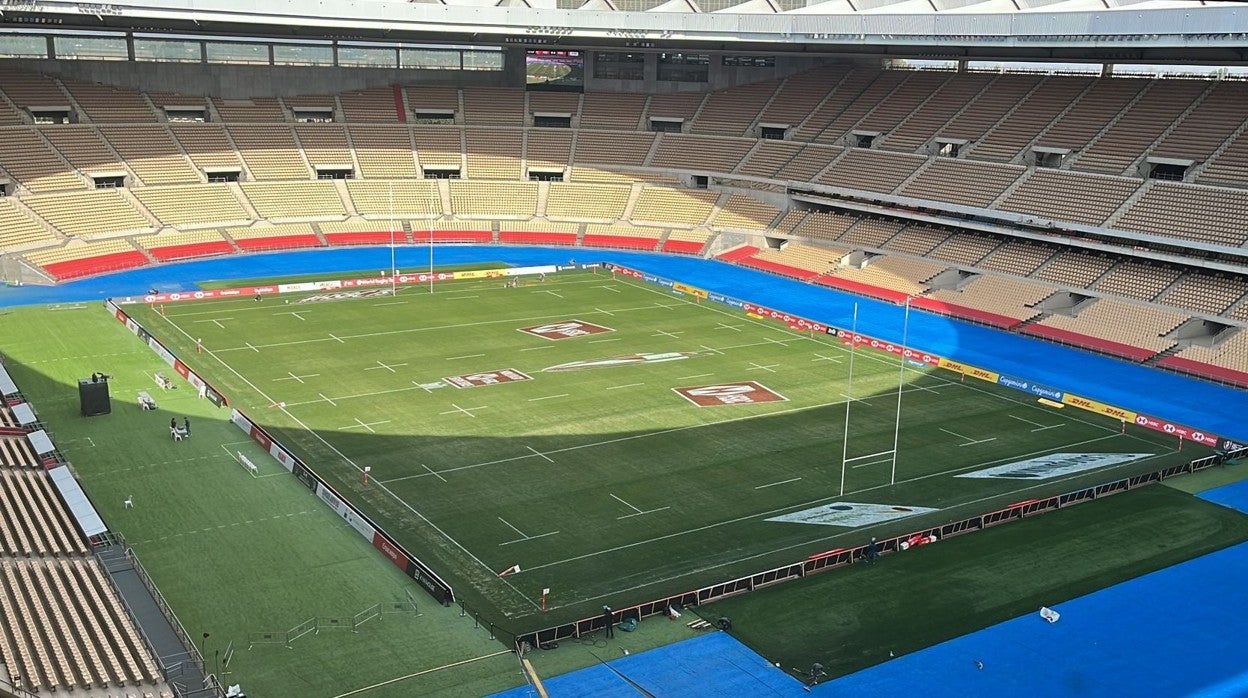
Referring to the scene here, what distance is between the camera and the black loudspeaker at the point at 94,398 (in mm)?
39500

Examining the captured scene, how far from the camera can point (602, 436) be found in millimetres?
39406

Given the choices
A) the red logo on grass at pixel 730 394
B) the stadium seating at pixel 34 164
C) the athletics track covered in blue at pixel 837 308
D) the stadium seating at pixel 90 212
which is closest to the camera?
the red logo on grass at pixel 730 394

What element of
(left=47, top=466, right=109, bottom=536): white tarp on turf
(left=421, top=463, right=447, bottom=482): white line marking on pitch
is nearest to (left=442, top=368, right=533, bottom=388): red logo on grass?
(left=421, top=463, right=447, bottom=482): white line marking on pitch

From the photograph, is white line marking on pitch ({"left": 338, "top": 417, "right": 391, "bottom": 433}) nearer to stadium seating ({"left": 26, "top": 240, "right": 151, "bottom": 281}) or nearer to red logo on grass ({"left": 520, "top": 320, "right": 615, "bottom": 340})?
red logo on grass ({"left": 520, "top": 320, "right": 615, "bottom": 340})

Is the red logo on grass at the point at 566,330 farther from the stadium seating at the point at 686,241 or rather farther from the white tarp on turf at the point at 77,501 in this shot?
the white tarp on turf at the point at 77,501

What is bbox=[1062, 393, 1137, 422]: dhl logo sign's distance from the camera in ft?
139

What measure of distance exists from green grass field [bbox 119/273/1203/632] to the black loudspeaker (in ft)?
14.7

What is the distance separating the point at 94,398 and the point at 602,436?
1786 centimetres

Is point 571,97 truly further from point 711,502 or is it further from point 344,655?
point 344,655

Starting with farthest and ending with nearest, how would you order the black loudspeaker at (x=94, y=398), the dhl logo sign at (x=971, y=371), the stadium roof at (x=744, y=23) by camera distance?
the stadium roof at (x=744, y=23)
the dhl logo sign at (x=971, y=371)
the black loudspeaker at (x=94, y=398)

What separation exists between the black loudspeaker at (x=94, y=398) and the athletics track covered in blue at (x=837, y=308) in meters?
21.1

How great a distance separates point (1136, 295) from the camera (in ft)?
184

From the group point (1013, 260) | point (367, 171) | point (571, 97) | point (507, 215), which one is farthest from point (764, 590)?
point (571, 97)

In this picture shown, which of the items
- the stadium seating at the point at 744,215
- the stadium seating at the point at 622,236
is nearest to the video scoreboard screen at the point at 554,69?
the stadium seating at the point at 622,236
